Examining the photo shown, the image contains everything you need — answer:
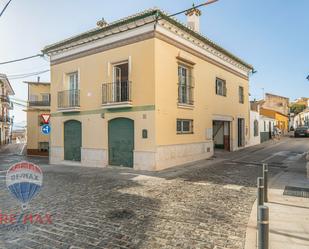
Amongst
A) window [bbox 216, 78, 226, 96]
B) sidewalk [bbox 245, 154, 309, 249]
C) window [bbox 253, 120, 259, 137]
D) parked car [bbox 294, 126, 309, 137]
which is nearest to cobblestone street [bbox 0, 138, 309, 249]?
sidewalk [bbox 245, 154, 309, 249]

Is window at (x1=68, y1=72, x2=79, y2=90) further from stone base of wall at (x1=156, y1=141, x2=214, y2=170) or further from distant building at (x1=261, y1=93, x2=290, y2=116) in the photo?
distant building at (x1=261, y1=93, x2=290, y2=116)

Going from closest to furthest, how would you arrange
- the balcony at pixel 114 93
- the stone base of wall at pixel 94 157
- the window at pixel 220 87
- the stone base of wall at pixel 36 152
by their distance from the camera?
the balcony at pixel 114 93 < the stone base of wall at pixel 94 157 < the window at pixel 220 87 < the stone base of wall at pixel 36 152

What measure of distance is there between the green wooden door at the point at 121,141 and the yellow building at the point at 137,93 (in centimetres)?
5

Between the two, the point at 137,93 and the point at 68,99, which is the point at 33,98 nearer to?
the point at 68,99

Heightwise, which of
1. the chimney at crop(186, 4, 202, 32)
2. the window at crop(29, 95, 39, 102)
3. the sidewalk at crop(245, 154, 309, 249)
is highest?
the chimney at crop(186, 4, 202, 32)

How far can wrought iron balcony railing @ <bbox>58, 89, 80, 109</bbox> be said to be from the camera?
50.1 feet

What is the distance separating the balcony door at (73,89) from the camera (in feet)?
50.2

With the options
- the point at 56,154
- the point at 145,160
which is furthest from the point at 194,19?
the point at 56,154

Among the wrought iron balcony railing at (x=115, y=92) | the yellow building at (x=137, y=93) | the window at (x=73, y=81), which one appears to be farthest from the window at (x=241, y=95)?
the window at (x=73, y=81)

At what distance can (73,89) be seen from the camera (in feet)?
50.3

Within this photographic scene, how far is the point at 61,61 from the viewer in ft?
52.2

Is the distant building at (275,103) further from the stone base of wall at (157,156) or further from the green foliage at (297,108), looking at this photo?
the stone base of wall at (157,156)

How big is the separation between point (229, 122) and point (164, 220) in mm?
15063

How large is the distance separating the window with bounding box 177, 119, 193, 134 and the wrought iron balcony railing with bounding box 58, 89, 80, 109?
21.0ft
